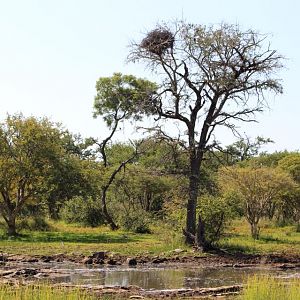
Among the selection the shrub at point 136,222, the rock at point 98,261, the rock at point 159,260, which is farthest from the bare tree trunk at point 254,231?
the rock at point 98,261

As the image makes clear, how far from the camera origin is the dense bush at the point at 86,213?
139ft

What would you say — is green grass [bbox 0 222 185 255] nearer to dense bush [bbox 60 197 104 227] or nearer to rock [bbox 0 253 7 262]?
rock [bbox 0 253 7 262]

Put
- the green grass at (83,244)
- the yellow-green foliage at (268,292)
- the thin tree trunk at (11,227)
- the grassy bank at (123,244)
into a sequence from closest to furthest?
the yellow-green foliage at (268,292) → the green grass at (83,244) → the grassy bank at (123,244) → the thin tree trunk at (11,227)

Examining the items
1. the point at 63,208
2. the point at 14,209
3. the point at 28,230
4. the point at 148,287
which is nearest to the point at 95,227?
the point at 63,208

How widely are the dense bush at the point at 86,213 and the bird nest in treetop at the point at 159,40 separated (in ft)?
54.6

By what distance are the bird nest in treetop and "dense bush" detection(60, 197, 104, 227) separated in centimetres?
1663

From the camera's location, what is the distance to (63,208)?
45375 millimetres

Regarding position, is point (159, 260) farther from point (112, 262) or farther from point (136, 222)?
point (136, 222)

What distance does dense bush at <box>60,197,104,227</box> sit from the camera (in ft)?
139

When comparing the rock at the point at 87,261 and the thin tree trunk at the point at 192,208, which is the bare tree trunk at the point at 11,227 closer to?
the thin tree trunk at the point at 192,208

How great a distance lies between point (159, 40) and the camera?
93.4ft

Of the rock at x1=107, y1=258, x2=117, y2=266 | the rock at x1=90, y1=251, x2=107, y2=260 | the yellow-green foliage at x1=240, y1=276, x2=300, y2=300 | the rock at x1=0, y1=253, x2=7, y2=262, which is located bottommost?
the rock at x1=107, y1=258, x2=117, y2=266

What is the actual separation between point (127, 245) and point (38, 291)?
1766cm

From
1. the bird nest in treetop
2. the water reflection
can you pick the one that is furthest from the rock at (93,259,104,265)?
the bird nest in treetop
